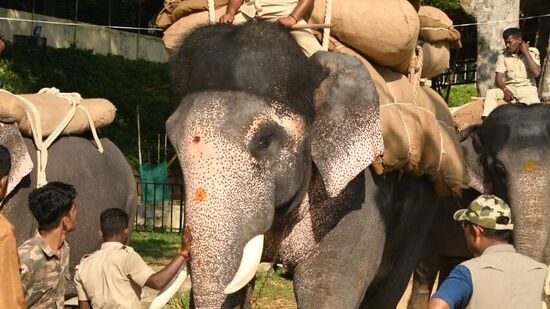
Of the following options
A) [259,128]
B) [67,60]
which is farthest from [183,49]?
[67,60]

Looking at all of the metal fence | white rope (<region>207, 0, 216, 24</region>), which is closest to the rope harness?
white rope (<region>207, 0, 216, 24</region>)

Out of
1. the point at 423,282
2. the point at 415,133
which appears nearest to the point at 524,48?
the point at 423,282

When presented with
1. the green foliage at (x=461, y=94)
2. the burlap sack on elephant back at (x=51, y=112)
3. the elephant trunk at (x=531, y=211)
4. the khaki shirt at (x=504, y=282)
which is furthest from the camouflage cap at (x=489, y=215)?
the green foliage at (x=461, y=94)

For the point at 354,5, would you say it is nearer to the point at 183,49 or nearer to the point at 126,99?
the point at 183,49

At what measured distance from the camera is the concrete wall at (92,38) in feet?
78.7

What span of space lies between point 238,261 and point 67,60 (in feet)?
59.9

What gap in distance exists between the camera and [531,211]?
29.0 ft

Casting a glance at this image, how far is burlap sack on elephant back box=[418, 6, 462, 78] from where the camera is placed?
28.2 feet

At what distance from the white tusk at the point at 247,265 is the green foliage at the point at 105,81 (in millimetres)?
15808

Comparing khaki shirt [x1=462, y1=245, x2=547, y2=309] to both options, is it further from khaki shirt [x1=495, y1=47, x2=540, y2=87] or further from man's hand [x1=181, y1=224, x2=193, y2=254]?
khaki shirt [x1=495, y1=47, x2=540, y2=87]

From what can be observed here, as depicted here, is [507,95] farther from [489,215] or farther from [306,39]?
[489,215]

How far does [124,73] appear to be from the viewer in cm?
2491

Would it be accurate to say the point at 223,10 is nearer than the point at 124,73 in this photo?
Yes

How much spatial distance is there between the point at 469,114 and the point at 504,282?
5.78m
